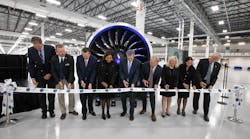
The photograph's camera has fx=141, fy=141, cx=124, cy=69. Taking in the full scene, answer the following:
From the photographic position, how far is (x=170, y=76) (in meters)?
2.85

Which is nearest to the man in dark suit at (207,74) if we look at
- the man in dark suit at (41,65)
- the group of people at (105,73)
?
the group of people at (105,73)

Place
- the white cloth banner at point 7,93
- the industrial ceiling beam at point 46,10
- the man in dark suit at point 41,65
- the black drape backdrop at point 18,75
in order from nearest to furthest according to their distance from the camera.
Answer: the white cloth banner at point 7,93, the man in dark suit at point 41,65, the black drape backdrop at point 18,75, the industrial ceiling beam at point 46,10

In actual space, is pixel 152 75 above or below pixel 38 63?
below

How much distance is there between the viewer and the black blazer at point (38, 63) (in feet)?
8.07

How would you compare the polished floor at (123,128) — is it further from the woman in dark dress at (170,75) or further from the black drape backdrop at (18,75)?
the woman in dark dress at (170,75)

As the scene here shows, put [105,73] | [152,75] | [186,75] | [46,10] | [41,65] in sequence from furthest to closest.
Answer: [46,10]
[186,75]
[152,75]
[105,73]
[41,65]

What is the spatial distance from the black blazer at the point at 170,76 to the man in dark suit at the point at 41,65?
7.10ft

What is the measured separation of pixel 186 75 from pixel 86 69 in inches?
82.1

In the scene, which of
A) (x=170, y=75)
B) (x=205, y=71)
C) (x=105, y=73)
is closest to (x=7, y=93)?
(x=105, y=73)

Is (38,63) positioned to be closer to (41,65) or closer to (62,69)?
(41,65)

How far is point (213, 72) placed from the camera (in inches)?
112

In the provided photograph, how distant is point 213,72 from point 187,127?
122 cm

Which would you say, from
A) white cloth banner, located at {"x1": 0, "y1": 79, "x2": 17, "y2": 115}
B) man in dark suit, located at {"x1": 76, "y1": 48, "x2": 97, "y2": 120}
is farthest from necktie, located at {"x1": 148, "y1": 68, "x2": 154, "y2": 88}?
white cloth banner, located at {"x1": 0, "y1": 79, "x2": 17, "y2": 115}

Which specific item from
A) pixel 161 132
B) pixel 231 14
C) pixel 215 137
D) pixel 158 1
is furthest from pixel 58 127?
pixel 231 14
